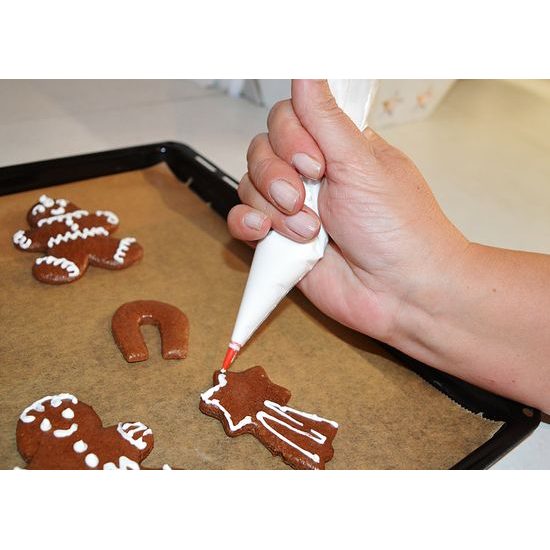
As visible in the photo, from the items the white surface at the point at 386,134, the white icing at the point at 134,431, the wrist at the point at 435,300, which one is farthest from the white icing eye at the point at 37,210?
the wrist at the point at 435,300

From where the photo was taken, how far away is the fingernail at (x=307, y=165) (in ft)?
3.20

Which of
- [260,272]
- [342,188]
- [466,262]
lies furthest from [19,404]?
[466,262]

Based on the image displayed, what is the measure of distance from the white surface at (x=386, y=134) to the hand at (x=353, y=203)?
50cm

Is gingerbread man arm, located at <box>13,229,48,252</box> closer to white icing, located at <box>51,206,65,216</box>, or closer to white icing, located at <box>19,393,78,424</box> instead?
white icing, located at <box>51,206,65,216</box>

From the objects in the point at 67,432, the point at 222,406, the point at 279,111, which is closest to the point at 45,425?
the point at 67,432

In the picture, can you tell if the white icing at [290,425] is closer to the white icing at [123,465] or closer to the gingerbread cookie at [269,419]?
the gingerbread cookie at [269,419]

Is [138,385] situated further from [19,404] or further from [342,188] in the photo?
[342,188]

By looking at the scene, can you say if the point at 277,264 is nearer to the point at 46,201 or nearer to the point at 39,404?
the point at 39,404

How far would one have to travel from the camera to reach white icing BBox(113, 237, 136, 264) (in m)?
1.21

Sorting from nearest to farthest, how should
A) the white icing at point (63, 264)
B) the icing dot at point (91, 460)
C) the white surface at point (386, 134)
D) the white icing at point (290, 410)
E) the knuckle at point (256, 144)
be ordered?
the icing dot at point (91, 460) → the white icing at point (290, 410) → the knuckle at point (256, 144) → the white icing at point (63, 264) → the white surface at point (386, 134)

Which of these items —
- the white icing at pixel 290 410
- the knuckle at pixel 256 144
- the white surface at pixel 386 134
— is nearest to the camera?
the white icing at pixel 290 410

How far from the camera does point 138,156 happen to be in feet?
4.90

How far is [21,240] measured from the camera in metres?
Result: 1.23

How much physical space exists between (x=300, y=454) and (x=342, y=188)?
1.23 feet
